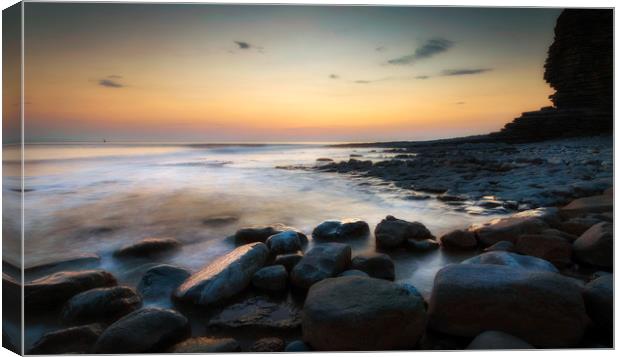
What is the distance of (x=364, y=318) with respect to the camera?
2205mm

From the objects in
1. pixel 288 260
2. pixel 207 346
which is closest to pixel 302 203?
pixel 288 260

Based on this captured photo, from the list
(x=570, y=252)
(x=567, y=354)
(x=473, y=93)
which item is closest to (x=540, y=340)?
(x=567, y=354)

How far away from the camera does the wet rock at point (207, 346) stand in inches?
91.4

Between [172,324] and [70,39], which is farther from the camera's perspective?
[70,39]

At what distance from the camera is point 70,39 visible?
290cm

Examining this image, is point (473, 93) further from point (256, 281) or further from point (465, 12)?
point (256, 281)

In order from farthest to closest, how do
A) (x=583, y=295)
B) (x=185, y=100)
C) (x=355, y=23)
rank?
(x=185, y=100) < (x=355, y=23) < (x=583, y=295)

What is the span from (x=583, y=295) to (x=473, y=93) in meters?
1.77

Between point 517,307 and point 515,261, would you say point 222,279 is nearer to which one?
point 517,307

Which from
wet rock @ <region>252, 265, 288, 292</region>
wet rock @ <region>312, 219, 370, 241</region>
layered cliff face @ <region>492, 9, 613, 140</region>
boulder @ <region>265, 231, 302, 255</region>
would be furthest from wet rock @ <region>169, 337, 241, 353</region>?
layered cliff face @ <region>492, 9, 613, 140</region>

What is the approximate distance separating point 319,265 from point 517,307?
49.5 inches

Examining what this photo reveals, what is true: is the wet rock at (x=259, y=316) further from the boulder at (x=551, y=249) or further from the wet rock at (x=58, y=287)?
the boulder at (x=551, y=249)

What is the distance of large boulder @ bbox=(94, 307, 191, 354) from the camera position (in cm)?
229

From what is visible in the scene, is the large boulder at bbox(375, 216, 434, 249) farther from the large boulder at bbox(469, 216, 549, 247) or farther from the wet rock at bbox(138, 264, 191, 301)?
the wet rock at bbox(138, 264, 191, 301)
